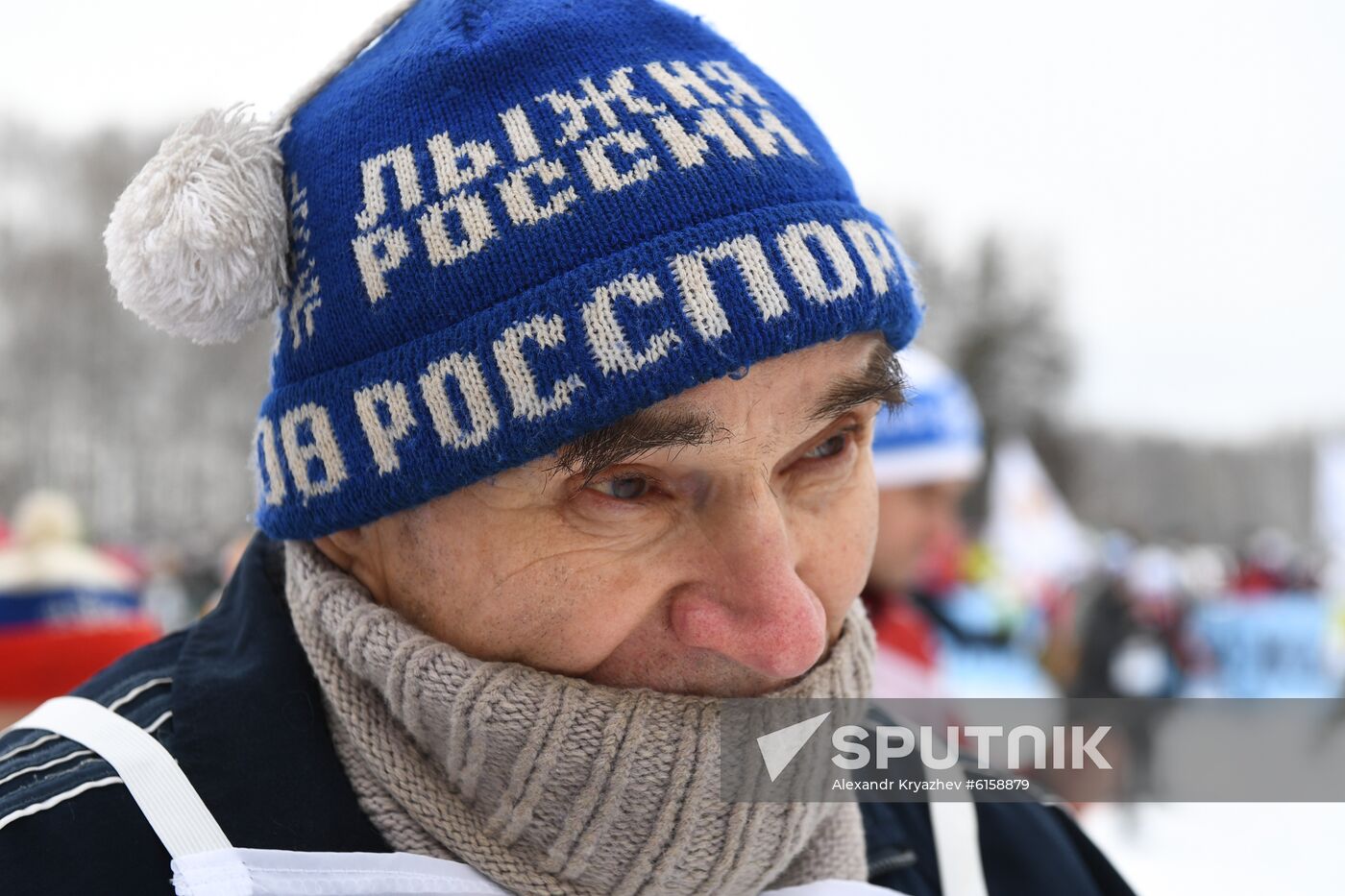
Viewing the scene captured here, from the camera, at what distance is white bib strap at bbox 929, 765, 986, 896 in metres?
1.49

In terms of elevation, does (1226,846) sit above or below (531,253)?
below

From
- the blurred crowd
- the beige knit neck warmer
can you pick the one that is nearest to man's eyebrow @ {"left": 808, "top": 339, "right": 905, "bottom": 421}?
the blurred crowd

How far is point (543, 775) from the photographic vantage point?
1.13 metres

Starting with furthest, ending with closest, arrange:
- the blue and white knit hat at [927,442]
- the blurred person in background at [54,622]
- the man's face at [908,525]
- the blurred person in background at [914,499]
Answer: the blue and white knit hat at [927,442] → the man's face at [908,525] → the blurred person in background at [914,499] → the blurred person in background at [54,622]

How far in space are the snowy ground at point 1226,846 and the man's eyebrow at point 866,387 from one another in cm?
534

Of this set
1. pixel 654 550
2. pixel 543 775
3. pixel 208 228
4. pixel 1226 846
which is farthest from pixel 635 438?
pixel 1226 846

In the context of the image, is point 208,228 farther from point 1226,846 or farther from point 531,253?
point 1226,846

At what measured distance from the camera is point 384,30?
4.95ft

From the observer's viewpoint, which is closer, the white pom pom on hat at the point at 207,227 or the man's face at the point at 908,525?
the white pom pom on hat at the point at 207,227

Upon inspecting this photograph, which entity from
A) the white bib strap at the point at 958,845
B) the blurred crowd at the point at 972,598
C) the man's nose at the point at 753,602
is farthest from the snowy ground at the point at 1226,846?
the man's nose at the point at 753,602

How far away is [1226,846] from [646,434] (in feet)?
26.0

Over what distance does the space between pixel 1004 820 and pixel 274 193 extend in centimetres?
135

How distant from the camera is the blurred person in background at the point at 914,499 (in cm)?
380

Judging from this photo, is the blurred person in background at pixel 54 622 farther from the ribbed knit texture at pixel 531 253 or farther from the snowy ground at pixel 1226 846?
the snowy ground at pixel 1226 846
